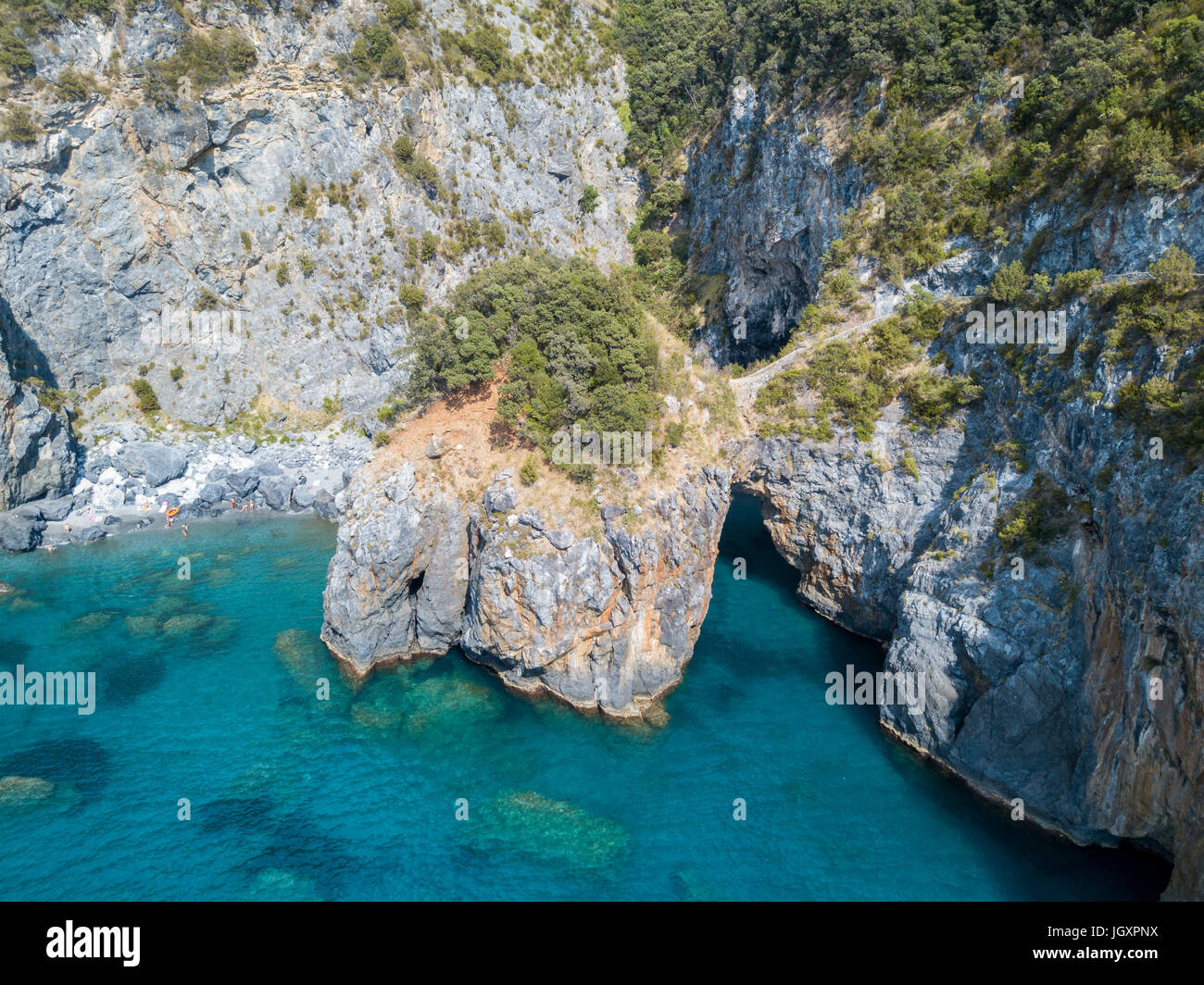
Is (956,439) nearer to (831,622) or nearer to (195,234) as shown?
(831,622)

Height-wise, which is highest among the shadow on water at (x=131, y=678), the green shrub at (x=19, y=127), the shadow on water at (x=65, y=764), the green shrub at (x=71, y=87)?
the green shrub at (x=71, y=87)

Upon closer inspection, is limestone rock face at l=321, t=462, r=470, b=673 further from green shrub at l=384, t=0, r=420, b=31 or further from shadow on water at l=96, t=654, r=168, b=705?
green shrub at l=384, t=0, r=420, b=31

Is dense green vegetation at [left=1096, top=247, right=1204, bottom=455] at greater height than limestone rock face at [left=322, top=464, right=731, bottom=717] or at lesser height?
greater

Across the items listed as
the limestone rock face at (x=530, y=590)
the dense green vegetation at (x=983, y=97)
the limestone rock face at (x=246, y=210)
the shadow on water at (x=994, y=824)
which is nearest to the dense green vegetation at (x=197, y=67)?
the limestone rock face at (x=246, y=210)

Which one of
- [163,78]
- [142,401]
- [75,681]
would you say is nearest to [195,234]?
[163,78]

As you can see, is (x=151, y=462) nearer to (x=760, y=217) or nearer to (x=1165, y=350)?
(x=760, y=217)

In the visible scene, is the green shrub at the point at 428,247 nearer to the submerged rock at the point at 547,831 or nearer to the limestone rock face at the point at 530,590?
the limestone rock face at the point at 530,590

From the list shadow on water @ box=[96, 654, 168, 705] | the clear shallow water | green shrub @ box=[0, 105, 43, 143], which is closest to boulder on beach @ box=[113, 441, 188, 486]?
the clear shallow water
